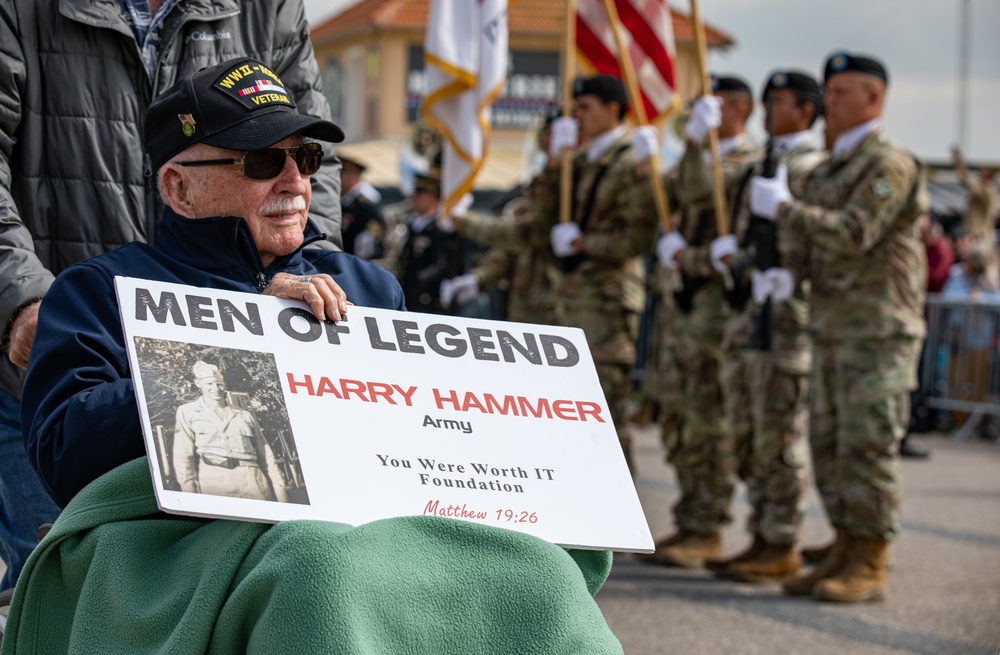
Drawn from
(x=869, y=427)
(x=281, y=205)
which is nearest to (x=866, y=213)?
(x=869, y=427)

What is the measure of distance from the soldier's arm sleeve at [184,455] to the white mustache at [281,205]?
2.24 ft

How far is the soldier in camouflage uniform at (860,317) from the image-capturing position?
5.82 m

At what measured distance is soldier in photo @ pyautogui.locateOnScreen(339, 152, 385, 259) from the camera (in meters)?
11.4

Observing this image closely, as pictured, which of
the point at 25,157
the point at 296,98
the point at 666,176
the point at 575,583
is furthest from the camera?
the point at 666,176

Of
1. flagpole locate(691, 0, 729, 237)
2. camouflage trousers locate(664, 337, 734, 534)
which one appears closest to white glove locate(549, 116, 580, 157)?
flagpole locate(691, 0, 729, 237)

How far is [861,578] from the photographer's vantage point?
5883 millimetres

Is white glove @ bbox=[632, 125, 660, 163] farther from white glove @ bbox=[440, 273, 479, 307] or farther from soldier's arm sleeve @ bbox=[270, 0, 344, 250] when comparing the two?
soldier's arm sleeve @ bbox=[270, 0, 344, 250]

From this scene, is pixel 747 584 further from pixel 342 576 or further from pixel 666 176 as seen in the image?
pixel 342 576

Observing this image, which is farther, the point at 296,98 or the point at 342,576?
the point at 296,98

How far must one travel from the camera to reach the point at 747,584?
6.21 meters

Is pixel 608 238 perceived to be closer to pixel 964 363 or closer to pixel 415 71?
pixel 964 363

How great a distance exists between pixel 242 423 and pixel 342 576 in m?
0.34

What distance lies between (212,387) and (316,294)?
0.28 metres

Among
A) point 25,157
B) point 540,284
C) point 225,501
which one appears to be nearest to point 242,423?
point 225,501
